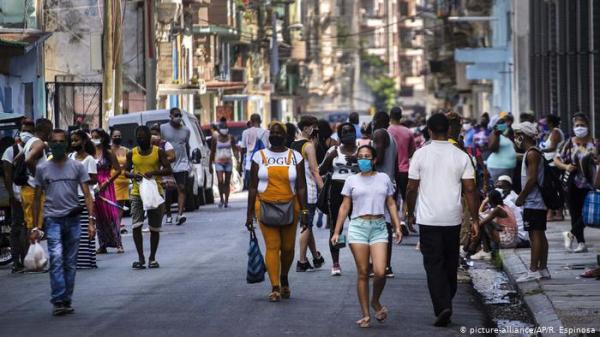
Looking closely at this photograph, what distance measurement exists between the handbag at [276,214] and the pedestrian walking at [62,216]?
1.59 m

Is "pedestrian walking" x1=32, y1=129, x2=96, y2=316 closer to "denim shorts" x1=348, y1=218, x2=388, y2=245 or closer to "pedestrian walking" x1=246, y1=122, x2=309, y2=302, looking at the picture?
"pedestrian walking" x1=246, y1=122, x2=309, y2=302

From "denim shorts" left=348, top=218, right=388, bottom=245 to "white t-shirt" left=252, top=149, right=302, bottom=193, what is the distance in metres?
1.82

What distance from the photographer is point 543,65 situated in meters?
36.8

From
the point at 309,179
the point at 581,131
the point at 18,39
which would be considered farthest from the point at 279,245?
the point at 18,39

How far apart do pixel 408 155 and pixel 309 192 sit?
138 inches

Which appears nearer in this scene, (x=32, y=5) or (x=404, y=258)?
(x=404, y=258)

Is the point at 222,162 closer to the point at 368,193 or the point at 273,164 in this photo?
the point at 273,164

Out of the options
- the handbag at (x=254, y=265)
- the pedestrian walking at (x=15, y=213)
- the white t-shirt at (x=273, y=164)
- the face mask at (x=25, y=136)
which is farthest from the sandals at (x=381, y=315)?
the face mask at (x=25, y=136)

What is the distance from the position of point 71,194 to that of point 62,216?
242mm

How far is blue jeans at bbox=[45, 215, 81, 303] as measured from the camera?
13.0m

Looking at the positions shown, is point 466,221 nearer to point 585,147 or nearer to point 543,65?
point 585,147

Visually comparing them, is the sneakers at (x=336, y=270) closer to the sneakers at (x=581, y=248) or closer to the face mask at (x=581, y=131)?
the sneakers at (x=581, y=248)

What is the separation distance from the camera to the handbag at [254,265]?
45.1 feet

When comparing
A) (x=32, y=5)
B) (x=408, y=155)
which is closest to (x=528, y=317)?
(x=408, y=155)
